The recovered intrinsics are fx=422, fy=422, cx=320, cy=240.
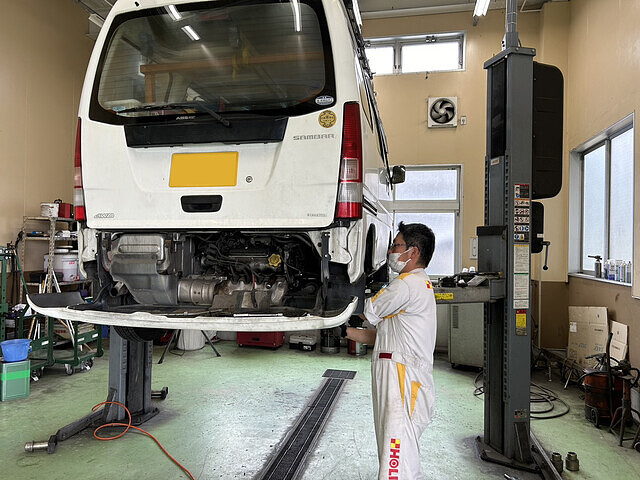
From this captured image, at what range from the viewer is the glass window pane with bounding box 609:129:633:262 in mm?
4266

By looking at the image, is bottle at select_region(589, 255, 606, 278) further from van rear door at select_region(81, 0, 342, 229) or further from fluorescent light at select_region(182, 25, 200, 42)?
fluorescent light at select_region(182, 25, 200, 42)

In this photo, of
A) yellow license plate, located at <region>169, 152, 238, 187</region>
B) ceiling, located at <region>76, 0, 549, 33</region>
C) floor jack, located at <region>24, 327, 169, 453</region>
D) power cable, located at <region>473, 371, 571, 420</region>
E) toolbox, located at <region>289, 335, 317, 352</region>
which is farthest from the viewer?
ceiling, located at <region>76, 0, 549, 33</region>

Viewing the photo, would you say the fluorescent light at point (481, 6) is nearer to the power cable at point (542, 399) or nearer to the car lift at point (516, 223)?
the car lift at point (516, 223)

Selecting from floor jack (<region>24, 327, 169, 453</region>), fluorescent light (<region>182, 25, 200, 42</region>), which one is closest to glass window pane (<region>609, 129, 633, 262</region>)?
fluorescent light (<region>182, 25, 200, 42</region>)

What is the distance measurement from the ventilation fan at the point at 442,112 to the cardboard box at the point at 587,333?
3.11m

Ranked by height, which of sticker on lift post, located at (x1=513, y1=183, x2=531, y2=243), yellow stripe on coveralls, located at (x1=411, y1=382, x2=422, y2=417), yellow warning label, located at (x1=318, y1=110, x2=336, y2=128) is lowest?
yellow stripe on coveralls, located at (x1=411, y1=382, x2=422, y2=417)

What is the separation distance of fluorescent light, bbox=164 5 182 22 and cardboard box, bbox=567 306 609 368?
469cm

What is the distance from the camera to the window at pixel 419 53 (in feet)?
21.2

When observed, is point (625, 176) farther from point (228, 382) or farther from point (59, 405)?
point (59, 405)

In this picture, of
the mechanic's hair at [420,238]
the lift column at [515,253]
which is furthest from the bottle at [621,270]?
the mechanic's hair at [420,238]

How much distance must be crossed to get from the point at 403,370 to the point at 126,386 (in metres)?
2.50

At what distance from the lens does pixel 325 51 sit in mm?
1919

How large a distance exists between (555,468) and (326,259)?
2.22 metres

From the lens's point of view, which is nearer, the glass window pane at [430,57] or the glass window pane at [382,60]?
the glass window pane at [430,57]
